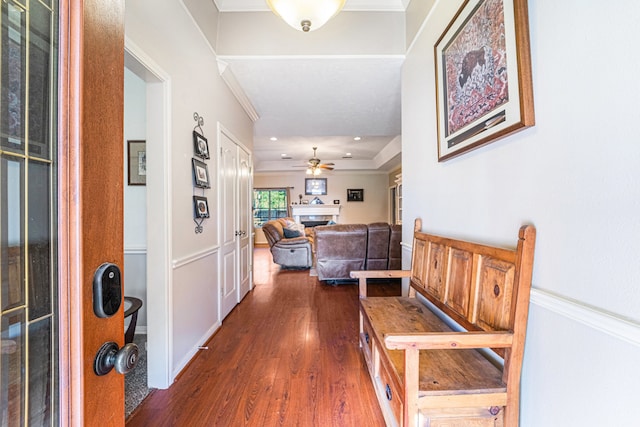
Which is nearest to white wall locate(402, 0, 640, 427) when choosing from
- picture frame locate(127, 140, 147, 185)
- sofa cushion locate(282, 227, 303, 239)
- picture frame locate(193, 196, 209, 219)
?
picture frame locate(193, 196, 209, 219)

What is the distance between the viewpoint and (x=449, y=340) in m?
1.01

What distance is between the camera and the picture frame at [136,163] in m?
2.42

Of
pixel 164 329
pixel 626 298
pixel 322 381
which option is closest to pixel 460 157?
pixel 626 298

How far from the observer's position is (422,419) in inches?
41.0

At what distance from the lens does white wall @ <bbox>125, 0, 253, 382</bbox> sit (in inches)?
65.8

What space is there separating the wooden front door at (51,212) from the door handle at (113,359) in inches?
0.4

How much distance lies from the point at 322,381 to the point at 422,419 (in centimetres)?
93

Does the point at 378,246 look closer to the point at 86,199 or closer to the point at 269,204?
the point at 86,199

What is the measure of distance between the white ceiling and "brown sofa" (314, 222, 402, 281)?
5.48 feet

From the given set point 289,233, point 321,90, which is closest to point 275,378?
point 321,90

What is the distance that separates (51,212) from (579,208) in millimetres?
1323

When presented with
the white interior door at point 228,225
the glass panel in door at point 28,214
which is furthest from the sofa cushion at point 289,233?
the glass panel in door at point 28,214

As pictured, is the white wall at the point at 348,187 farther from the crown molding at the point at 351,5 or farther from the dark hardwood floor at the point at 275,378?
the crown molding at the point at 351,5

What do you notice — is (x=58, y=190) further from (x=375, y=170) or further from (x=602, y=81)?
(x=375, y=170)
